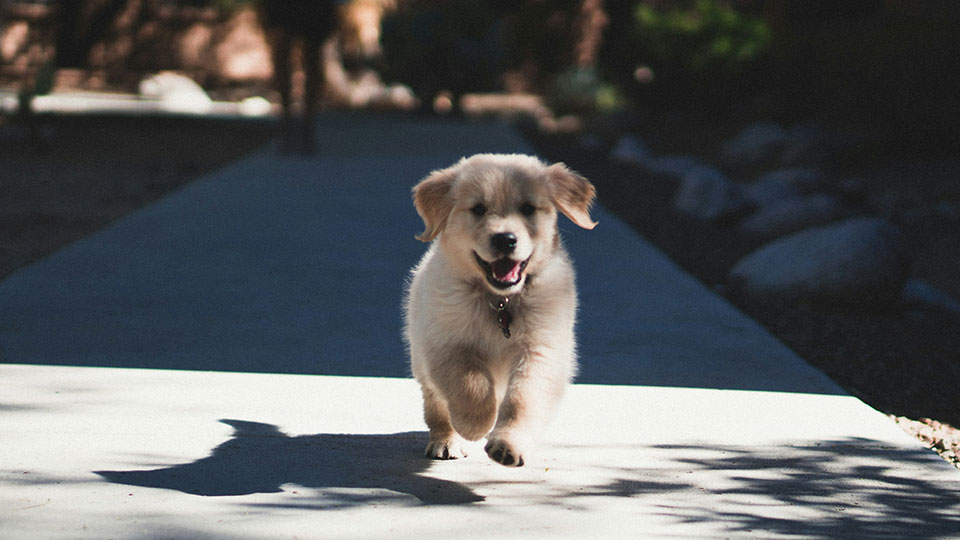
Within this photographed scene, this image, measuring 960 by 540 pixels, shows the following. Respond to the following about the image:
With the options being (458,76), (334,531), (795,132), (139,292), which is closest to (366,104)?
Result: (458,76)

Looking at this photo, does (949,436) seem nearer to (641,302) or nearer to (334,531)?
(641,302)

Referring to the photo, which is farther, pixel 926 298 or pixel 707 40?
pixel 707 40

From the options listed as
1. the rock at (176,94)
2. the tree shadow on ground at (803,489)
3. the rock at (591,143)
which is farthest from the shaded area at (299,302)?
the rock at (176,94)

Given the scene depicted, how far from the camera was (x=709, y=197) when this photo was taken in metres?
11.8

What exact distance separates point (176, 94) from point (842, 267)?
21.4m

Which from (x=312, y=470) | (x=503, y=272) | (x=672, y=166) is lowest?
(x=312, y=470)

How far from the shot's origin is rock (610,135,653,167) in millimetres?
17138

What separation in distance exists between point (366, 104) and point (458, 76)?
5141 millimetres

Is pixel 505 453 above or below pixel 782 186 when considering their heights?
below

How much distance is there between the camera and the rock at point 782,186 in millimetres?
12321

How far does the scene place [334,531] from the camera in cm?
373

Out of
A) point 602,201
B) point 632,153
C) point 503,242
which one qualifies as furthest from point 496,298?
point 632,153

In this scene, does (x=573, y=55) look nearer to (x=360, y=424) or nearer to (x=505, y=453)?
(x=360, y=424)

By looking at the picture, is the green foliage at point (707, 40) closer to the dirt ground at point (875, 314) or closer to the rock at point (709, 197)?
the dirt ground at point (875, 314)
